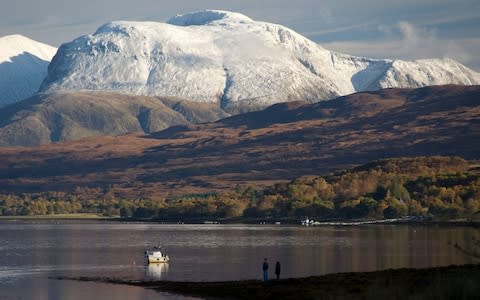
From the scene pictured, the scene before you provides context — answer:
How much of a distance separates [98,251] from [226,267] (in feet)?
127

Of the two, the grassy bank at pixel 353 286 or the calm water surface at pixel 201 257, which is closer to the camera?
the grassy bank at pixel 353 286

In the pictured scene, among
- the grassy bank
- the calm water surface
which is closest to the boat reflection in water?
the calm water surface

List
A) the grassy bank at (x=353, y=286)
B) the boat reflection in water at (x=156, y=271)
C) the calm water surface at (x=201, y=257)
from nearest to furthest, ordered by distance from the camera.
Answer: the grassy bank at (x=353, y=286)
the calm water surface at (x=201, y=257)
the boat reflection in water at (x=156, y=271)

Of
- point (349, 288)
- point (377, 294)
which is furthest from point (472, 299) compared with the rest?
point (349, 288)

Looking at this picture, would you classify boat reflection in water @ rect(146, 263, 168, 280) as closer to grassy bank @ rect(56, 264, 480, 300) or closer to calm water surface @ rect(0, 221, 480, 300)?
calm water surface @ rect(0, 221, 480, 300)

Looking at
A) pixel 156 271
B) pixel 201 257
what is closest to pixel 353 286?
pixel 156 271

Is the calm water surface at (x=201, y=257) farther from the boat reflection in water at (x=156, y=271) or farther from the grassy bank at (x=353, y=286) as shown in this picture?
the grassy bank at (x=353, y=286)

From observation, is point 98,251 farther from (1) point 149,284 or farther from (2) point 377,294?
(2) point 377,294

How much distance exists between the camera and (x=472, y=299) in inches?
2430

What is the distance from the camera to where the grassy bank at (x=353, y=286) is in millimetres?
66875

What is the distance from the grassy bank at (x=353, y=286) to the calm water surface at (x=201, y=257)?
373 centimetres

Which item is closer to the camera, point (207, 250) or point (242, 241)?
point (207, 250)

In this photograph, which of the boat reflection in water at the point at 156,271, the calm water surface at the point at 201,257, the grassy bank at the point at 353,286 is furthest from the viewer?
the boat reflection in water at the point at 156,271

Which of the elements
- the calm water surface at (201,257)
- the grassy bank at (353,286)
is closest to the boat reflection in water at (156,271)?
the calm water surface at (201,257)
